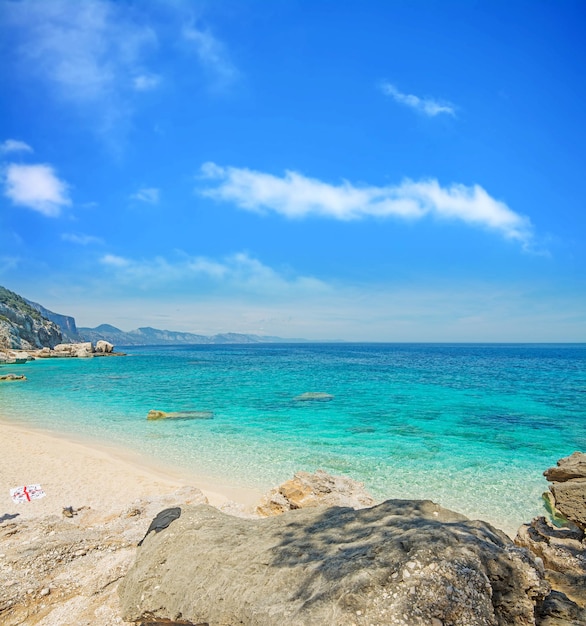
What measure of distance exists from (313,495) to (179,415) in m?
18.8

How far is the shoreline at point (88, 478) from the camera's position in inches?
471

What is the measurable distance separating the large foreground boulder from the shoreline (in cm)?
547

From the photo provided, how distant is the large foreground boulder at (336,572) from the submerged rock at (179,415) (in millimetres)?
21089

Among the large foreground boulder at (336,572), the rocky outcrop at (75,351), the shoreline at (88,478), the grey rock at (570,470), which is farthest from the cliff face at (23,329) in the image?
the grey rock at (570,470)

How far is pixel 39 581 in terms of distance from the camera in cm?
616

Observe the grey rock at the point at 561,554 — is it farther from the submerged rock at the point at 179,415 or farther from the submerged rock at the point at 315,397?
the submerged rock at the point at 315,397

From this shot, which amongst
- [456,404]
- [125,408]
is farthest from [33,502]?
[456,404]

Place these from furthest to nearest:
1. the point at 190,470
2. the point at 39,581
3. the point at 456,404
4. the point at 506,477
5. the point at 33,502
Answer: the point at 456,404
the point at 190,470
the point at 506,477
the point at 33,502
the point at 39,581

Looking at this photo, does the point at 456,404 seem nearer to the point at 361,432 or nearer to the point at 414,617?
the point at 361,432

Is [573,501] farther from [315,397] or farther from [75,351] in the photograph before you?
[75,351]

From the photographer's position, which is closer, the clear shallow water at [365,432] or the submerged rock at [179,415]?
the clear shallow water at [365,432]

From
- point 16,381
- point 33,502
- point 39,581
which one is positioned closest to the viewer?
point 39,581

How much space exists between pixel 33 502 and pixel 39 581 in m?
7.12

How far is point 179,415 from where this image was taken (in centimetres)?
2630
